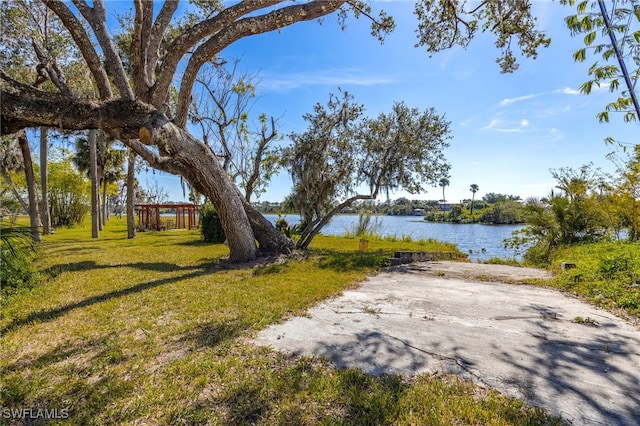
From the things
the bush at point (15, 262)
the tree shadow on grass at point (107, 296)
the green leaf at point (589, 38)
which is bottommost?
the tree shadow on grass at point (107, 296)

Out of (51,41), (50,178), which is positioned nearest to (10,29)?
(51,41)

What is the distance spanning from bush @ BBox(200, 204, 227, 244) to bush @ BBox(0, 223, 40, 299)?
7881 mm

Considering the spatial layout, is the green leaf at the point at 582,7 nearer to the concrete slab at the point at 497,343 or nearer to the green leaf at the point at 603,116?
the green leaf at the point at 603,116

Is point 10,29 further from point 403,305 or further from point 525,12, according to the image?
point 525,12

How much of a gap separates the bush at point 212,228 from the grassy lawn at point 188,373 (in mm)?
8244

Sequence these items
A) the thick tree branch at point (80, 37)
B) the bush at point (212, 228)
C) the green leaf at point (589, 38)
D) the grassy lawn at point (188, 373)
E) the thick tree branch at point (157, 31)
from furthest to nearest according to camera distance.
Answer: the bush at point (212, 228), the thick tree branch at point (157, 31), the thick tree branch at point (80, 37), the green leaf at point (589, 38), the grassy lawn at point (188, 373)

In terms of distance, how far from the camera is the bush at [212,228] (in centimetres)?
1338

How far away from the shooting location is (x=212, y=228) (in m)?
13.5

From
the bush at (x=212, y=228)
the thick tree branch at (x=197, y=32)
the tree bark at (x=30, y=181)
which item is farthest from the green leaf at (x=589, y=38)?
the tree bark at (x=30, y=181)

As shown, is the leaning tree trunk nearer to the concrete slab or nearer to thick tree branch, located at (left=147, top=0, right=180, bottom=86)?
thick tree branch, located at (left=147, top=0, right=180, bottom=86)

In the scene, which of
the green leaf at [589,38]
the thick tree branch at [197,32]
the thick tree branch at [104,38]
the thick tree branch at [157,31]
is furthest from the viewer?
the thick tree branch at [157,31]

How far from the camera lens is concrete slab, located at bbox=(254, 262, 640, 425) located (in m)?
2.35

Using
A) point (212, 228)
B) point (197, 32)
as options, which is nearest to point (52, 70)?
point (197, 32)

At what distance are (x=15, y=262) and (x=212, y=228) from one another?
8394 mm
